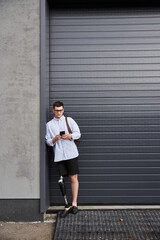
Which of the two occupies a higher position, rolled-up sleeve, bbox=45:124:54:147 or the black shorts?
rolled-up sleeve, bbox=45:124:54:147

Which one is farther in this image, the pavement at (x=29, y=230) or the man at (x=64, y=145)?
the man at (x=64, y=145)

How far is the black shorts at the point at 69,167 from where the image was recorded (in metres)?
3.60

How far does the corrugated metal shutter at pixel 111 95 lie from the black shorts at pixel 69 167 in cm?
48

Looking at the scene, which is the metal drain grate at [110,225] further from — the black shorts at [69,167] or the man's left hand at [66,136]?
the man's left hand at [66,136]

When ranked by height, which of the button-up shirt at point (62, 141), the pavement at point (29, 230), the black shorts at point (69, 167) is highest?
the button-up shirt at point (62, 141)

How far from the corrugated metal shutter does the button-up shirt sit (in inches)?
20.2

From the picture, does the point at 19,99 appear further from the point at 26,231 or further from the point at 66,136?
the point at 26,231

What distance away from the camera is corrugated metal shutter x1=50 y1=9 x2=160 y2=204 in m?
4.05

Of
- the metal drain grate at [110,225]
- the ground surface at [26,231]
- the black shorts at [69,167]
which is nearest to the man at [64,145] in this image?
the black shorts at [69,167]

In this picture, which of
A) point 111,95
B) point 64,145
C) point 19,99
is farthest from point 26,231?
point 111,95

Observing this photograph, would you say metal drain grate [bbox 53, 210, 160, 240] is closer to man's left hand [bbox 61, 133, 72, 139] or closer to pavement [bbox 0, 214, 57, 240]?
pavement [bbox 0, 214, 57, 240]

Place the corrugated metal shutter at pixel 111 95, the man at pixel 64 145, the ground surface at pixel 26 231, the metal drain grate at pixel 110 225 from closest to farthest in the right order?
1. the metal drain grate at pixel 110 225
2. the ground surface at pixel 26 231
3. the man at pixel 64 145
4. the corrugated metal shutter at pixel 111 95

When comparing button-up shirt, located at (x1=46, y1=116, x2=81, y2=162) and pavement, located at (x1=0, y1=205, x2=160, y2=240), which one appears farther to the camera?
button-up shirt, located at (x1=46, y1=116, x2=81, y2=162)

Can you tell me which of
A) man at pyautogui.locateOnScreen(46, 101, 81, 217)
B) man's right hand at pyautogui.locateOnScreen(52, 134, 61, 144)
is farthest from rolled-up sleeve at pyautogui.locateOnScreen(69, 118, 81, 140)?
man's right hand at pyautogui.locateOnScreen(52, 134, 61, 144)
